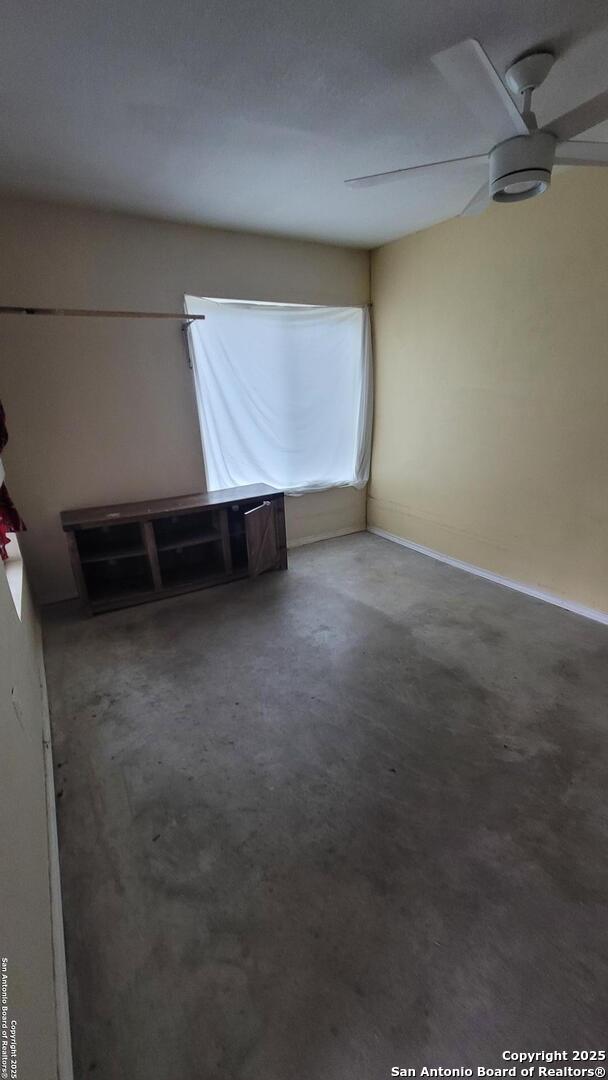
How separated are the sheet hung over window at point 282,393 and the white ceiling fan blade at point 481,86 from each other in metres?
2.23

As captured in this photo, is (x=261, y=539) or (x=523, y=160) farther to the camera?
(x=261, y=539)

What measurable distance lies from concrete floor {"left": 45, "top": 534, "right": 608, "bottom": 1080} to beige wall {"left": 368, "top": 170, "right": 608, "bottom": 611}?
2.43 ft

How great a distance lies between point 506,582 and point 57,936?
3.09 m

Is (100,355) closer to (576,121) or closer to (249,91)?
(249,91)

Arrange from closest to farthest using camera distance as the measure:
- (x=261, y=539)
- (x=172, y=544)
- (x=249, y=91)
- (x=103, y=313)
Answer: (x=249, y=91)
(x=103, y=313)
(x=172, y=544)
(x=261, y=539)

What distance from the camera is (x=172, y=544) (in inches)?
124

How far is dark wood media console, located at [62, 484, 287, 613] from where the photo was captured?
2.95 metres

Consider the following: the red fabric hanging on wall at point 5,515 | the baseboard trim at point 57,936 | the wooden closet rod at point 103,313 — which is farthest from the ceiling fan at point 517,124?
the baseboard trim at point 57,936

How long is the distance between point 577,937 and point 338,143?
311 cm

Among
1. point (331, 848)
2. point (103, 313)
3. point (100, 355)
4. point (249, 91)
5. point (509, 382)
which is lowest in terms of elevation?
point (331, 848)

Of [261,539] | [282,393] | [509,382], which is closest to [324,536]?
[261,539]

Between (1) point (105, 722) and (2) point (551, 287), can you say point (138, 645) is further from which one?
(2) point (551, 287)

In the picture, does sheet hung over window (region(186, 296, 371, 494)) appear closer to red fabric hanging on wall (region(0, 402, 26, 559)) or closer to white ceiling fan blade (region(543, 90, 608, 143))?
red fabric hanging on wall (region(0, 402, 26, 559))

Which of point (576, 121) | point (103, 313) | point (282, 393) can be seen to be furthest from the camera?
point (282, 393)
